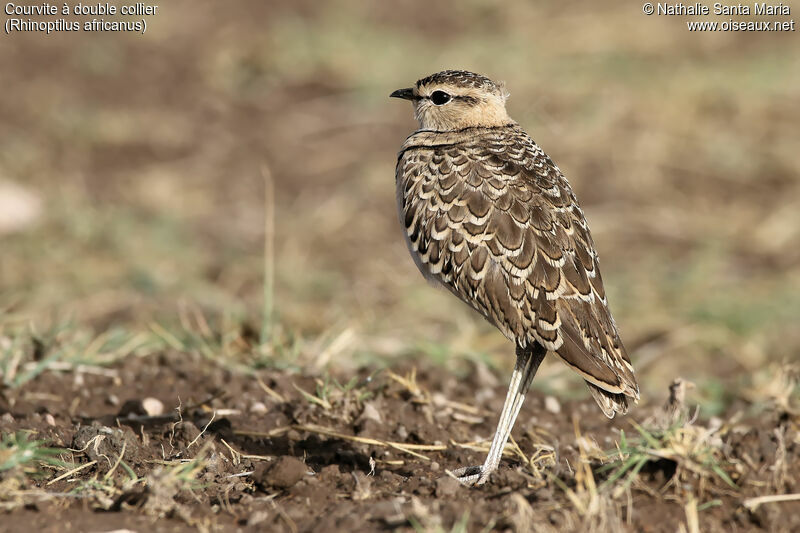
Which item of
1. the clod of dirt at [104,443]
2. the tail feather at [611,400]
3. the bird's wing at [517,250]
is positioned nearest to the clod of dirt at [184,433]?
the clod of dirt at [104,443]

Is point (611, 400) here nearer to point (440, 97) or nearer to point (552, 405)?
point (552, 405)

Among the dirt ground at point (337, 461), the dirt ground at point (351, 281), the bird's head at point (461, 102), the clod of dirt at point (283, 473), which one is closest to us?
the dirt ground at point (337, 461)

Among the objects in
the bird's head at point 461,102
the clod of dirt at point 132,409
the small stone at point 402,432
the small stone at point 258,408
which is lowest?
the small stone at point 402,432

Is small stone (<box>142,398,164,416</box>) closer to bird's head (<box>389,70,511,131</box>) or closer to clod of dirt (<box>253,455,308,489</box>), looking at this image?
clod of dirt (<box>253,455,308,489</box>)

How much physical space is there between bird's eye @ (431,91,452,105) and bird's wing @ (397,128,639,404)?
56 centimetres

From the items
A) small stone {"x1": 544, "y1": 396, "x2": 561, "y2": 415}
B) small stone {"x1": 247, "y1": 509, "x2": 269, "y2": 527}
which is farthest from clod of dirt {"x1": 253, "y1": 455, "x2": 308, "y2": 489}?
small stone {"x1": 544, "y1": 396, "x2": 561, "y2": 415}

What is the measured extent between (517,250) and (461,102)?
1.28 meters

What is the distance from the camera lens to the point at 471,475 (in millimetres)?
4316

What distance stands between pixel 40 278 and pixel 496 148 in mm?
4800

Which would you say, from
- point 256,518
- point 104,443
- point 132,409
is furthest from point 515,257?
point 132,409

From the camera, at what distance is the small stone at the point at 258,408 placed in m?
5.24

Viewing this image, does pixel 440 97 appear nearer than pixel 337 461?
No

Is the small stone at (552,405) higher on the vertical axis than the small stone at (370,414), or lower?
lower

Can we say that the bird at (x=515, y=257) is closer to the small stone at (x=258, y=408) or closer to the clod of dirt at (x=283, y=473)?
the clod of dirt at (x=283, y=473)
